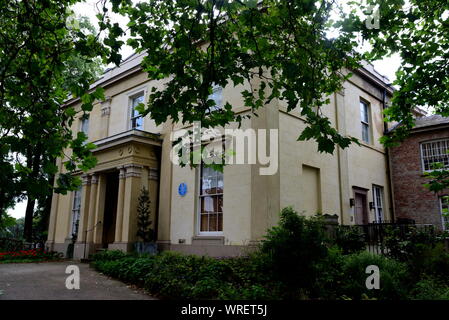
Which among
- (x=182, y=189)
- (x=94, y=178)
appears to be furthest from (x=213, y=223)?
(x=94, y=178)

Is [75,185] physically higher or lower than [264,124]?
lower

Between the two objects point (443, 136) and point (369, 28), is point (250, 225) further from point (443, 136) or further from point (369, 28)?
point (443, 136)

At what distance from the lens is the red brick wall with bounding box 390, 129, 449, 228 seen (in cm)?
1661

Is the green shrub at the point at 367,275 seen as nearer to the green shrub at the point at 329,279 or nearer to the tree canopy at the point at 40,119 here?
the green shrub at the point at 329,279

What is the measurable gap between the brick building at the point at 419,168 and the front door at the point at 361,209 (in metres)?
2.78

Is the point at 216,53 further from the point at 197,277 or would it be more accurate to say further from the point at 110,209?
the point at 110,209

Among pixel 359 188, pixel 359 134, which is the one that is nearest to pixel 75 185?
pixel 359 188

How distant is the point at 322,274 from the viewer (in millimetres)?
7594

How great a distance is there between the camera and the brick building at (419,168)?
16688 millimetres

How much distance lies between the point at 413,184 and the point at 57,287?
16.1 metres

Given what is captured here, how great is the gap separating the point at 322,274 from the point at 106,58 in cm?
604

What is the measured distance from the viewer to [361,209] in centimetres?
1570

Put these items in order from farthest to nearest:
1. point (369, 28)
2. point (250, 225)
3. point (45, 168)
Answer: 1. point (250, 225)
2. point (369, 28)
3. point (45, 168)

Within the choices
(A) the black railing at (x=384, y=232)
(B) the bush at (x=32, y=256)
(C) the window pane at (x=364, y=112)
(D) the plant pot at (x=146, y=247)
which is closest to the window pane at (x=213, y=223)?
(D) the plant pot at (x=146, y=247)
